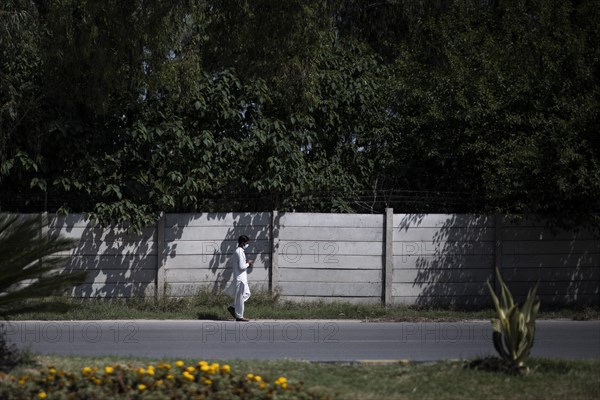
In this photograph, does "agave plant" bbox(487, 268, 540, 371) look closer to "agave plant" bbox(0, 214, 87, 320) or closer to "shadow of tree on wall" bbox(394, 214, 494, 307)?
"agave plant" bbox(0, 214, 87, 320)

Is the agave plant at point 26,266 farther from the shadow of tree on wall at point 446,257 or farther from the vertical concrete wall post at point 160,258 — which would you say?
the shadow of tree on wall at point 446,257

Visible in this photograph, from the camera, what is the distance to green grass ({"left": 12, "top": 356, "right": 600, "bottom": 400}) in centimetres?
805

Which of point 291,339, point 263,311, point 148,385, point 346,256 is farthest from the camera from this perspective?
point 346,256

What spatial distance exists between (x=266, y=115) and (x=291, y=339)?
256 inches

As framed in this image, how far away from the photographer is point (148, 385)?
25.7 ft

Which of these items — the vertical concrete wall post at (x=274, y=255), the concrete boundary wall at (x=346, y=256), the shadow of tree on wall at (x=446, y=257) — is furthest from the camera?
the shadow of tree on wall at (x=446, y=257)

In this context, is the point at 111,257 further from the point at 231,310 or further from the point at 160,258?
the point at 231,310

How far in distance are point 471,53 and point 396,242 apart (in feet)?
16.3

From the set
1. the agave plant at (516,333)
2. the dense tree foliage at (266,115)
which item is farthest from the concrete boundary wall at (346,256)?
the agave plant at (516,333)

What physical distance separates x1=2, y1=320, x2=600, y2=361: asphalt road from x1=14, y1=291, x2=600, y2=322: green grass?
0.41 meters

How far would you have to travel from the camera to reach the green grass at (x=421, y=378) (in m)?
8.05

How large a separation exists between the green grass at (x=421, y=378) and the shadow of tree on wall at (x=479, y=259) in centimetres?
779

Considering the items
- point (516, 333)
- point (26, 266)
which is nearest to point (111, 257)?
point (26, 266)

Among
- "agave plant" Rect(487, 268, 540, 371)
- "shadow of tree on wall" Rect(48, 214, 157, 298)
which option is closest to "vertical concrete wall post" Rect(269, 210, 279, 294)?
"shadow of tree on wall" Rect(48, 214, 157, 298)
